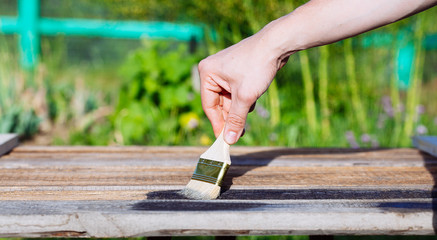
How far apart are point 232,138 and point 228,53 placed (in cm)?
20

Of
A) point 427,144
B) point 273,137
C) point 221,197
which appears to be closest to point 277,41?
point 221,197

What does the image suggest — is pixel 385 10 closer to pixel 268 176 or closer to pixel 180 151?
pixel 268 176

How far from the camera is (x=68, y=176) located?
4.07 feet

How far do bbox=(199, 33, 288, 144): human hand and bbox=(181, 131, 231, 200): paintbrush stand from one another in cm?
3

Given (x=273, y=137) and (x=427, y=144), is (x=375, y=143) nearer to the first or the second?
(x=273, y=137)

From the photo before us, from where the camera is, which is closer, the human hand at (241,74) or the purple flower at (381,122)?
the human hand at (241,74)

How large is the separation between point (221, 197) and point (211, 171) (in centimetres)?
7

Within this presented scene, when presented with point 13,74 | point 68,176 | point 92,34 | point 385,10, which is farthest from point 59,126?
point 385,10

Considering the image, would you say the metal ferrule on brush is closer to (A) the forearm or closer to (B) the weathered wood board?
(B) the weathered wood board

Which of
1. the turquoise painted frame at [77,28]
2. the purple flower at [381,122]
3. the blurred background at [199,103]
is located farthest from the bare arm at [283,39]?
the turquoise painted frame at [77,28]

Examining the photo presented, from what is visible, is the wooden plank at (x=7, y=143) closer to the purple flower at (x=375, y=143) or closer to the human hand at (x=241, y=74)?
the human hand at (x=241, y=74)

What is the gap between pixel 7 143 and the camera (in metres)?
1.57

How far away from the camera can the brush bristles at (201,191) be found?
3.33ft

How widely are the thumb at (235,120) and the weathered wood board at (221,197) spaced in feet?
0.43
